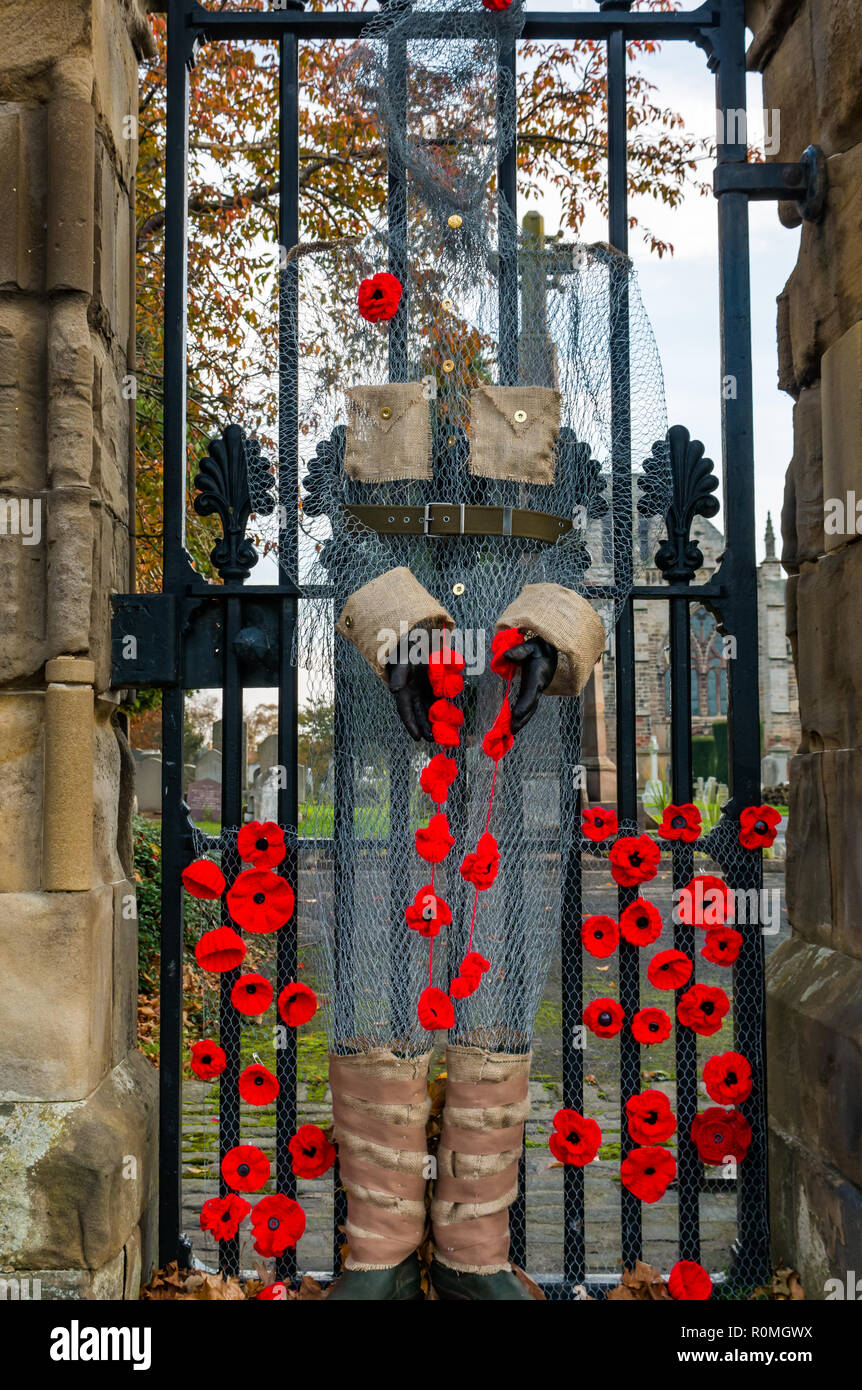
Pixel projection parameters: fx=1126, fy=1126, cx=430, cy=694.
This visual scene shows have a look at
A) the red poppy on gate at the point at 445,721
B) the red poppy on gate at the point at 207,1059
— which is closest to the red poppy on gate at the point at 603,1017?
the red poppy on gate at the point at 445,721

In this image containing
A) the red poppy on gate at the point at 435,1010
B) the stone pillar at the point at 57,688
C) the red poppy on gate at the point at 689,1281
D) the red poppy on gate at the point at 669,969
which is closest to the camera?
Result: the stone pillar at the point at 57,688

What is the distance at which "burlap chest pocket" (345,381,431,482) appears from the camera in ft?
8.23

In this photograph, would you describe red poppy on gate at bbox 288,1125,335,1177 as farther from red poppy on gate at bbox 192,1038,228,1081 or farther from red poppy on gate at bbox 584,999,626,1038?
red poppy on gate at bbox 584,999,626,1038

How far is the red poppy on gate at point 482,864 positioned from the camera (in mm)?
2311

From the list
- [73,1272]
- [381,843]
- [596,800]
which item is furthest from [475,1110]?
[596,800]

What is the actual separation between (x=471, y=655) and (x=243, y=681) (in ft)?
1.92

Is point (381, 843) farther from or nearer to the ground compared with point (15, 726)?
nearer to the ground

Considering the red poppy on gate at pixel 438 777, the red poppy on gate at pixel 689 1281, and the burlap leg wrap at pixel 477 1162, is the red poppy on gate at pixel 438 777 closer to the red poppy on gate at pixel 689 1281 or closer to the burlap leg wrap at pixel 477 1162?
the burlap leg wrap at pixel 477 1162

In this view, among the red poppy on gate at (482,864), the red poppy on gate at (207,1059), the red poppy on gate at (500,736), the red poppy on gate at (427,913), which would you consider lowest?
the red poppy on gate at (207,1059)

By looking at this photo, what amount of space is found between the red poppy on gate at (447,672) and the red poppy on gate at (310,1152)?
1048 mm

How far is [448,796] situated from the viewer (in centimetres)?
254

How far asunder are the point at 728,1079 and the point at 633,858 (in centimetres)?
56

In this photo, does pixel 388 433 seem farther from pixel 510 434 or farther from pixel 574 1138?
pixel 574 1138

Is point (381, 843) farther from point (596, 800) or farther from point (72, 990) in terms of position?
point (596, 800)
